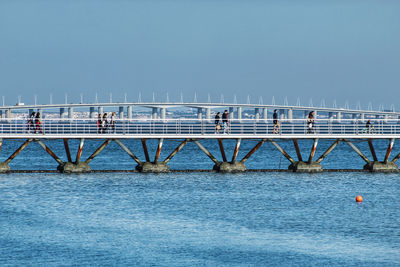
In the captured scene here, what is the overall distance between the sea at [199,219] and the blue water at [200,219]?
0.14ft

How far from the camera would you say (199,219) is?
124 ft

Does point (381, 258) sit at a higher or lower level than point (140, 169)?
lower

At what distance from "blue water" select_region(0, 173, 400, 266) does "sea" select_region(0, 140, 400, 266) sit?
44mm

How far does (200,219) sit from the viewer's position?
37656 mm

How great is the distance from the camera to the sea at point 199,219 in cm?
2972

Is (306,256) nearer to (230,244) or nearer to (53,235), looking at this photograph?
(230,244)

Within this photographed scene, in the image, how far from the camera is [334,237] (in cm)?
3316

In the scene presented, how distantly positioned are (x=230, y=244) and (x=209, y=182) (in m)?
19.2

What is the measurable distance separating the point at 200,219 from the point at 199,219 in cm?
5

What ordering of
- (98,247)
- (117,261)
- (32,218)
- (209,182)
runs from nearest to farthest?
1. (117,261)
2. (98,247)
3. (32,218)
4. (209,182)

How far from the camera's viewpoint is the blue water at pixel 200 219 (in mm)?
29766

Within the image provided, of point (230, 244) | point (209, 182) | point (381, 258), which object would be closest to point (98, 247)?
point (230, 244)

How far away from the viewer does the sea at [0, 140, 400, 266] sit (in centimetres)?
2972

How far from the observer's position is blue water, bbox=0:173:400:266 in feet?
97.7
